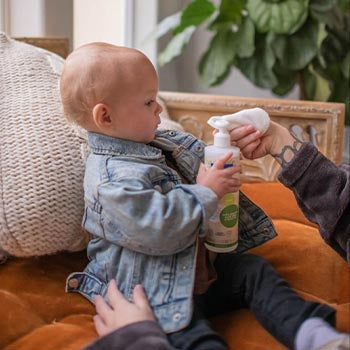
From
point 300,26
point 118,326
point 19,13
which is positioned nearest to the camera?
point 118,326

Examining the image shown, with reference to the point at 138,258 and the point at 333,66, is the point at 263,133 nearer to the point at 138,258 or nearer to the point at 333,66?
the point at 138,258

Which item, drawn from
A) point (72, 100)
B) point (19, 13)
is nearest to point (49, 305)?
point (72, 100)

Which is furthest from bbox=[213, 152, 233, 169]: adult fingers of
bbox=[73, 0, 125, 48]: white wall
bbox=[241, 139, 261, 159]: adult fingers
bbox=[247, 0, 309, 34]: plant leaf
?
bbox=[247, 0, 309, 34]: plant leaf

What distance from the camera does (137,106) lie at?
93cm

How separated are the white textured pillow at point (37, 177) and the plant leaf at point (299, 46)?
1325 millimetres

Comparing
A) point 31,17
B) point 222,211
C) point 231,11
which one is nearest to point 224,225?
point 222,211

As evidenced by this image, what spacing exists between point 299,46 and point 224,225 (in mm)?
1463

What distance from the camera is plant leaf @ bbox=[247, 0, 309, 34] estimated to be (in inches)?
84.6

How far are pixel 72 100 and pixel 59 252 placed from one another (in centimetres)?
32

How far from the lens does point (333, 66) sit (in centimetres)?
242

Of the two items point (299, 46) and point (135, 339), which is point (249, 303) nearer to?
point (135, 339)

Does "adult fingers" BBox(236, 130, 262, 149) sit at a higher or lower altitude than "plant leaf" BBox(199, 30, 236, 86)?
higher

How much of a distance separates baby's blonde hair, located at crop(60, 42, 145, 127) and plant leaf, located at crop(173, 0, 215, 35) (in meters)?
1.33

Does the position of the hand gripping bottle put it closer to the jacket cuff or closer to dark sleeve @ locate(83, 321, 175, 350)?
the jacket cuff
